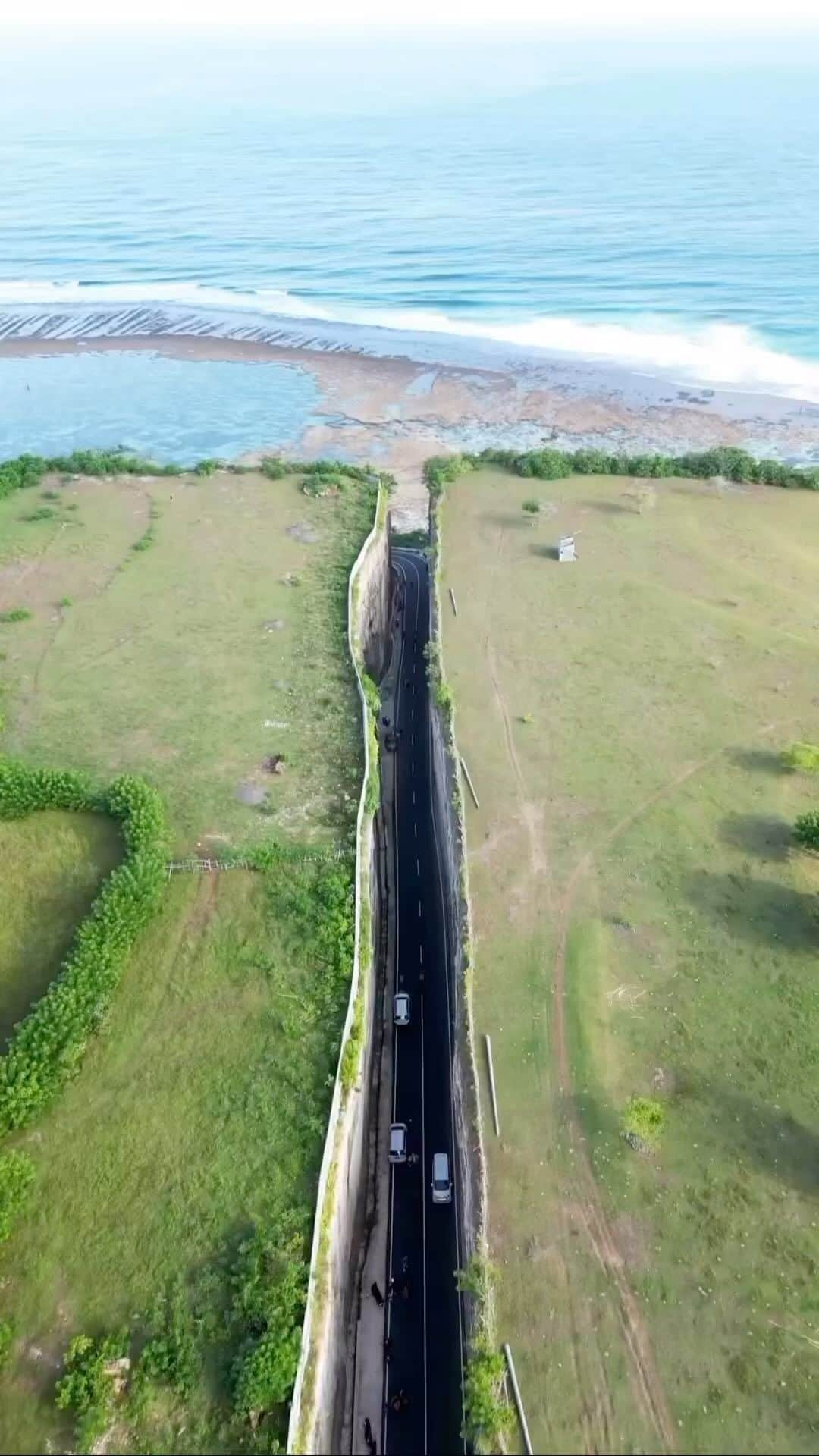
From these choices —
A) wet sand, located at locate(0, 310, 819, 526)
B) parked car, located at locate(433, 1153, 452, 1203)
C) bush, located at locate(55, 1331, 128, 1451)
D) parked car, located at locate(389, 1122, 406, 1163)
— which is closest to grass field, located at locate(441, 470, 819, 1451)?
parked car, located at locate(433, 1153, 452, 1203)

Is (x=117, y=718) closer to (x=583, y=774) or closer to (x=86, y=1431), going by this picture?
(x=583, y=774)

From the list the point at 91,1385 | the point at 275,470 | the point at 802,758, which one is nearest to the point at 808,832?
the point at 802,758

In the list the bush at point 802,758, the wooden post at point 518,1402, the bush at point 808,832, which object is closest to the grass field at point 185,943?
the wooden post at point 518,1402

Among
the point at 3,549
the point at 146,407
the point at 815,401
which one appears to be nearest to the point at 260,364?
the point at 146,407

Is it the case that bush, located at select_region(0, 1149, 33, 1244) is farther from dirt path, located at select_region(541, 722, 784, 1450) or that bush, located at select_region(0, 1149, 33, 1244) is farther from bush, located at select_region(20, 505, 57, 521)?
bush, located at select_region(20, 505, 57, 521)

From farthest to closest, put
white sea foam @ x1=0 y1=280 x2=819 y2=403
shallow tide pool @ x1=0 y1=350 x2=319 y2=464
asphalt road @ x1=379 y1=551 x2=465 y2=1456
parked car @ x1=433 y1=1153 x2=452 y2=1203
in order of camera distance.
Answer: white sea foam @ x1=0 y1=280 x2=819 y2=403, shallow tide pool @ x1=0 y1=350 x2=319 y2=464, parked car @ x1=433 y1=1153 x2=452 y2=1203, asphalt road @ x1=379 y1=551 x2=465 y2=1456

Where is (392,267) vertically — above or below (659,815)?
above

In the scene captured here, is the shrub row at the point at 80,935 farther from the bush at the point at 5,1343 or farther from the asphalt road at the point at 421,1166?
the asphalt road at the point at 421,1166
